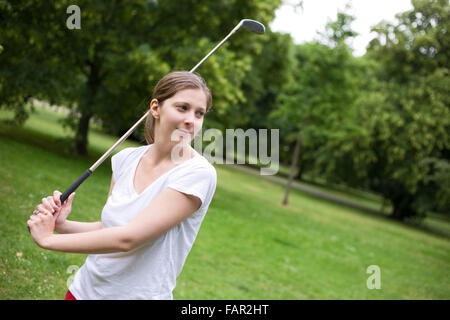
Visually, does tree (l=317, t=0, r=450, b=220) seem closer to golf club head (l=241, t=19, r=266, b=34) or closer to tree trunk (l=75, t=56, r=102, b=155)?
tree trunk (l=75, t=56, r=102, b=155)

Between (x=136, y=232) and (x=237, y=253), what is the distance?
7.77 metres

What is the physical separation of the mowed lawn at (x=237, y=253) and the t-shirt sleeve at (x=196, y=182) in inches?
126

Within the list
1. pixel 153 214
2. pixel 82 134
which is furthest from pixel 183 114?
pixel 82 134

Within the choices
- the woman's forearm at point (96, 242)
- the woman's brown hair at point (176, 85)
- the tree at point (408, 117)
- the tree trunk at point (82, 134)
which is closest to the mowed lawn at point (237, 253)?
the tree trunk at point (82, 134)

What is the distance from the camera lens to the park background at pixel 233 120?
303 inches

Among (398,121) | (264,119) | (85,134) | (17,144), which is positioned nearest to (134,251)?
(17,144)

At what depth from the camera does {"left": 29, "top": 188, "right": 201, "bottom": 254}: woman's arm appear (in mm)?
1680

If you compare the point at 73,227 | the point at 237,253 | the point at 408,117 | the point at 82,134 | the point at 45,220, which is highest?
the point at 408,117

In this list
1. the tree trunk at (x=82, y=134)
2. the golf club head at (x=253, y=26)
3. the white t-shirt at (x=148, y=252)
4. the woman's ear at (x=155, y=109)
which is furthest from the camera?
the tree trunk at (x=82, y=134)

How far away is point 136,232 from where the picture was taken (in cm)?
167

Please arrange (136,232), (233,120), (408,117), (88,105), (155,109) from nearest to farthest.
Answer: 1. (136,232)
2. (155,109)
3. (88,105)
4. (408,117)
5. (233,120)

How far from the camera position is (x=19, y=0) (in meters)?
10.1

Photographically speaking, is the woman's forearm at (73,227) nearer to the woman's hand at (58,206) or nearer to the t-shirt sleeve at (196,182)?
the woman's hand at (58,206)

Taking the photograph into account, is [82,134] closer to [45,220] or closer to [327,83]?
[327,83]
